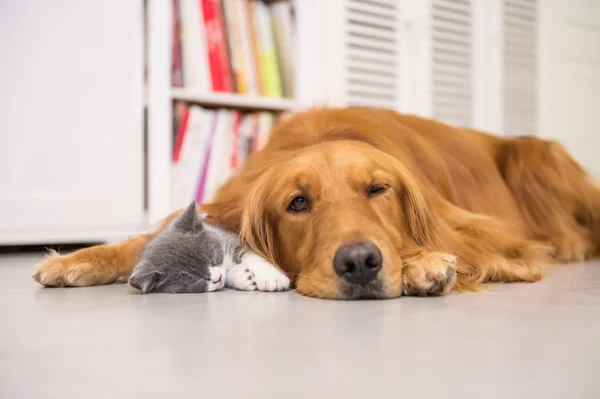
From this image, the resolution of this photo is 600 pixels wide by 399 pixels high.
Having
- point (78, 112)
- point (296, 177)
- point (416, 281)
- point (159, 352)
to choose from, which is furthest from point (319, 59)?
point (159, 352)

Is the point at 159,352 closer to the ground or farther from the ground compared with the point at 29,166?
closer to the ground

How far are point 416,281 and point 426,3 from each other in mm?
2901

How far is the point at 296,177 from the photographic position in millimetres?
1803

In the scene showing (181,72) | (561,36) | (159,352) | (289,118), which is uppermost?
(561,36)

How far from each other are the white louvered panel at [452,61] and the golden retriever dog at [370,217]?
65.2 inches

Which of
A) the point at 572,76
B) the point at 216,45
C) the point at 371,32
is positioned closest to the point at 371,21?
the point at 371,32

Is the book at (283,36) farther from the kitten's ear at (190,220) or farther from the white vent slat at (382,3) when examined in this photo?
the kitten's ear at (190,220)

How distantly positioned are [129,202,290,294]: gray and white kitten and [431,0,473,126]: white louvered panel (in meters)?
2.65

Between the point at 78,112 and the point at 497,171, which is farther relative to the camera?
the point at 78,112

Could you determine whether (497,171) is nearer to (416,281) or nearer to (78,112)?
(416,281)

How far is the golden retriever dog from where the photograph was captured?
1606mm

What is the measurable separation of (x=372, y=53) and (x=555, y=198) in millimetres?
1589

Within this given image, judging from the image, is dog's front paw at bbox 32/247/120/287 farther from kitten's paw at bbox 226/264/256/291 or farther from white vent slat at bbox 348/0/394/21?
white vent slat at bbox 348/0/394/21

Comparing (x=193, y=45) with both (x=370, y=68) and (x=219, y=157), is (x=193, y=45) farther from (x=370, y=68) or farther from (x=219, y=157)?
(x=370, y=68)
